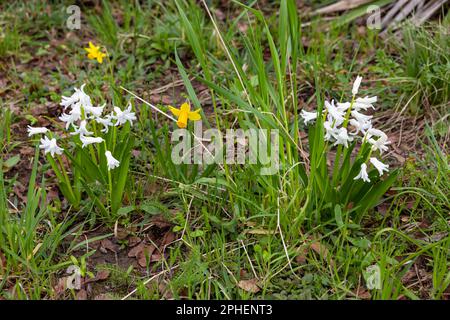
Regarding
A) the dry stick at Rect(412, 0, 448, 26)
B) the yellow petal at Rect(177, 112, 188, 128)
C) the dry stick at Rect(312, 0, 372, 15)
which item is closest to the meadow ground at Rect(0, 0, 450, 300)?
the yellow petal at Rect(177, 112, 188, 128)

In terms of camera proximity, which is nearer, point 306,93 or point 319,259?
point 319,259

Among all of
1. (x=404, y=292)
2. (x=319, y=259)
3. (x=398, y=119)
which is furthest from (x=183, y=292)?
(x=398, y=119)

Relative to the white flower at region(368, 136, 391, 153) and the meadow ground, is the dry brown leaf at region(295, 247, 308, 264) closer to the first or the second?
the meadow ground

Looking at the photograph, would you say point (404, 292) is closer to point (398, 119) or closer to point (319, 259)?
point (319, 259)

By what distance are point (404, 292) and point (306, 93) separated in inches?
56.3

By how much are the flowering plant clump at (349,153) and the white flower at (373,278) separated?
278 mm

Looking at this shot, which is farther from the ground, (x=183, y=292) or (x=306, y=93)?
(x=306, y=93)

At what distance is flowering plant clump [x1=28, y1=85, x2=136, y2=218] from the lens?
91.2 inches

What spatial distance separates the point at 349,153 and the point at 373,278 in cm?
47

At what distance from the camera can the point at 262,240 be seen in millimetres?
2311

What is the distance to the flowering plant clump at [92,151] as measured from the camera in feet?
7.60

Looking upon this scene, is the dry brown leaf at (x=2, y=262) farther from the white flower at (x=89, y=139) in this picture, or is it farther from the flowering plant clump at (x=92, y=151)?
the white flower at (x=89, y=139)

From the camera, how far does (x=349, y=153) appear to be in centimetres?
228

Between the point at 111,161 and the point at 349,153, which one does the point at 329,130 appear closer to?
the point at 349,153
